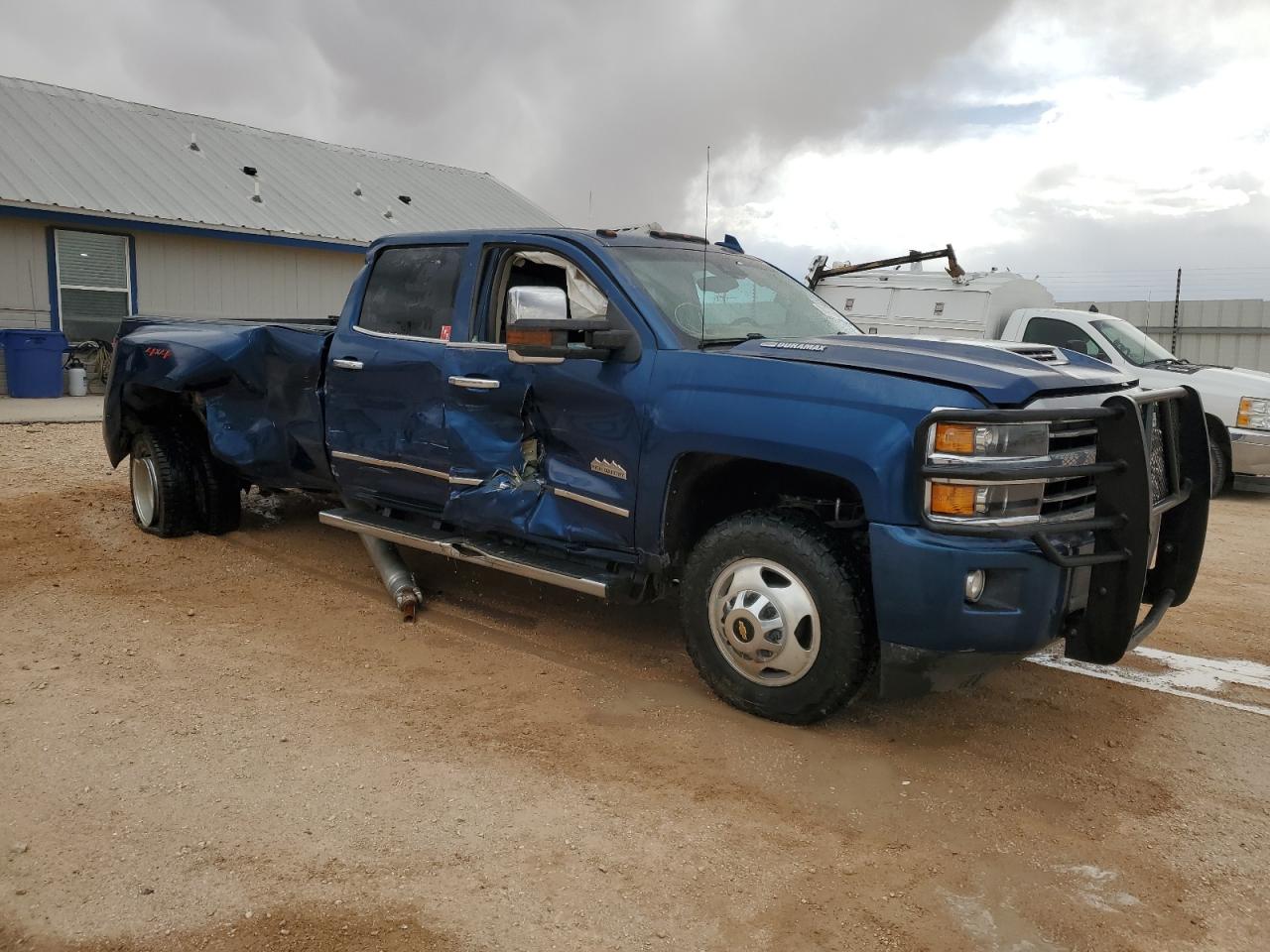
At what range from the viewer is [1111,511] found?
386 centimetres

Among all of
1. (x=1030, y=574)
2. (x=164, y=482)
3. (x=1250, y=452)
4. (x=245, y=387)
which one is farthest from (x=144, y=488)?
(x=1250, y=452)

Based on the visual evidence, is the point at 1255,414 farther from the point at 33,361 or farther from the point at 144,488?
the point at 33,361

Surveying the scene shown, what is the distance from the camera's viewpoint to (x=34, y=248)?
50.5ft

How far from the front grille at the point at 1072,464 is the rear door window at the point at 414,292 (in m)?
3.00

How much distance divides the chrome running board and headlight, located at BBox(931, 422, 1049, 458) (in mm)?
1642

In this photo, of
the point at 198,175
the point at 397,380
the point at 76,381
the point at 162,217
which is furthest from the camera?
the point at 198,175

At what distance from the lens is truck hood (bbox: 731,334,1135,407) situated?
12.2ft

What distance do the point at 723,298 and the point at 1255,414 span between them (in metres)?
7.53

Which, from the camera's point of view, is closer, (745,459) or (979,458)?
(979,458)

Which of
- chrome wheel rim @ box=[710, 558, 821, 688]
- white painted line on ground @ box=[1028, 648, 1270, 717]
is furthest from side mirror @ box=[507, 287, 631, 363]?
white painted line on ground @ box=[1028, 648, 1270, 717]

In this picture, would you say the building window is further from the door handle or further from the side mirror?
the side mirror

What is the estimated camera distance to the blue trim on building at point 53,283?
50.8 ft

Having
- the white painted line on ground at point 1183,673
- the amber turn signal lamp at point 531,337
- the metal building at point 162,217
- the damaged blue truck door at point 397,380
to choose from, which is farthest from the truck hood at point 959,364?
the metal building at point 162,217

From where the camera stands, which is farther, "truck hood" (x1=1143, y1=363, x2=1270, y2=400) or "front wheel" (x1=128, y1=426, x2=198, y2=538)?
"truck hood" (x1=1143, y1=363, x2=1270, y2=400)
